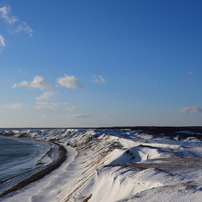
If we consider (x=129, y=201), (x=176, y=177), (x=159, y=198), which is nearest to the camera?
(x=159, y=198)

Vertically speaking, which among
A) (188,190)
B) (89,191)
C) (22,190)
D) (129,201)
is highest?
(188,190)

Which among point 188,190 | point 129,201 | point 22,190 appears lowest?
point 22,190

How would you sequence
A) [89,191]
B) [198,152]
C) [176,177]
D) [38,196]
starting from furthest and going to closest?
[198,152] < [38,196] < [89,191] < [176,177]

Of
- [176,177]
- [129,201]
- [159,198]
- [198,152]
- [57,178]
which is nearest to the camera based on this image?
[159,198]

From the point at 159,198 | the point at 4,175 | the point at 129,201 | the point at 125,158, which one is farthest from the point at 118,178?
the point at 4,175

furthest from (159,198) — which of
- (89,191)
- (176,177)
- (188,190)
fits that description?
(89,191)

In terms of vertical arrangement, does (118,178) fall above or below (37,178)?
above

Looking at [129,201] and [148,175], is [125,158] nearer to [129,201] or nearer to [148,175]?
[148,175]

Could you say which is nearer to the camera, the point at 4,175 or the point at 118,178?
the point at 118,178

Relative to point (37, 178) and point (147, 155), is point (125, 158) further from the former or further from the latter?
point (37, 178)
